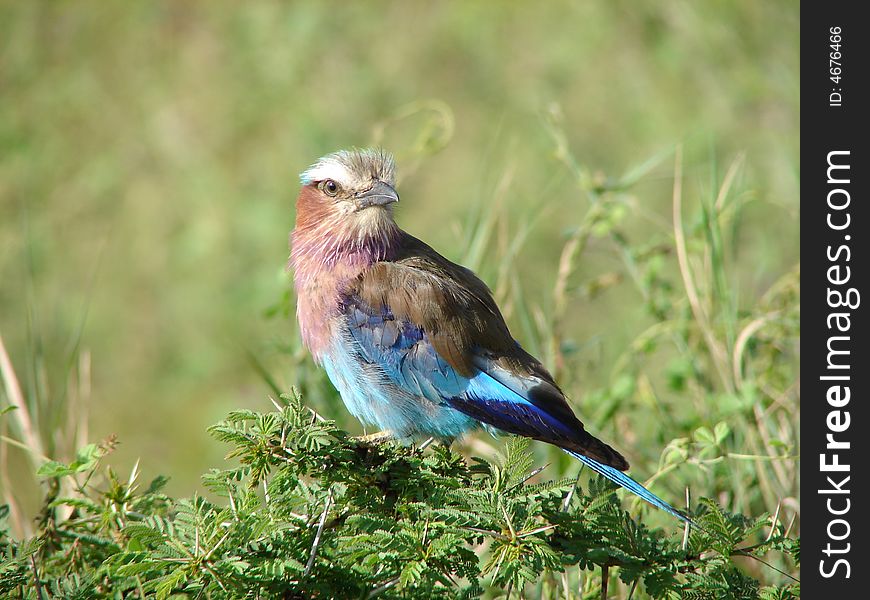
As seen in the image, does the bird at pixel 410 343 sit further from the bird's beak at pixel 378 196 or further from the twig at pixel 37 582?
the twig at pixel 37 582

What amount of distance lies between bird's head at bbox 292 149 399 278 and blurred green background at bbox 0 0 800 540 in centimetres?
107

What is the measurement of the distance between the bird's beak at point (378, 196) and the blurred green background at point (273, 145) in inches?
43.3

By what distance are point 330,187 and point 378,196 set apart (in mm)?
236

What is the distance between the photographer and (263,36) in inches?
299

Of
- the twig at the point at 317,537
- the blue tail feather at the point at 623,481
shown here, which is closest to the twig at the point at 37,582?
the twig at the point at 317,537

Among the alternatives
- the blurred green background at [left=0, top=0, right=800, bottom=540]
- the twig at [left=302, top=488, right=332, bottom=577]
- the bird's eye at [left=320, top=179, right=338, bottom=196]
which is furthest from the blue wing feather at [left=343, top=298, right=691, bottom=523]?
the blurred green background at [left=0, top=0, right=800, bottom=540]

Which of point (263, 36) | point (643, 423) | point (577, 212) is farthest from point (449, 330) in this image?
point (263, 36)

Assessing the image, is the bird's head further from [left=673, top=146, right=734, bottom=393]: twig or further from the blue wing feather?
[left=673, top=146, right=734, bottom=393]: twig

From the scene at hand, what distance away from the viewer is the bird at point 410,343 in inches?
127

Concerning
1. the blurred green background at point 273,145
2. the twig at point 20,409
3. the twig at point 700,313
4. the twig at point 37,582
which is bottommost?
the twig at point 37,582
